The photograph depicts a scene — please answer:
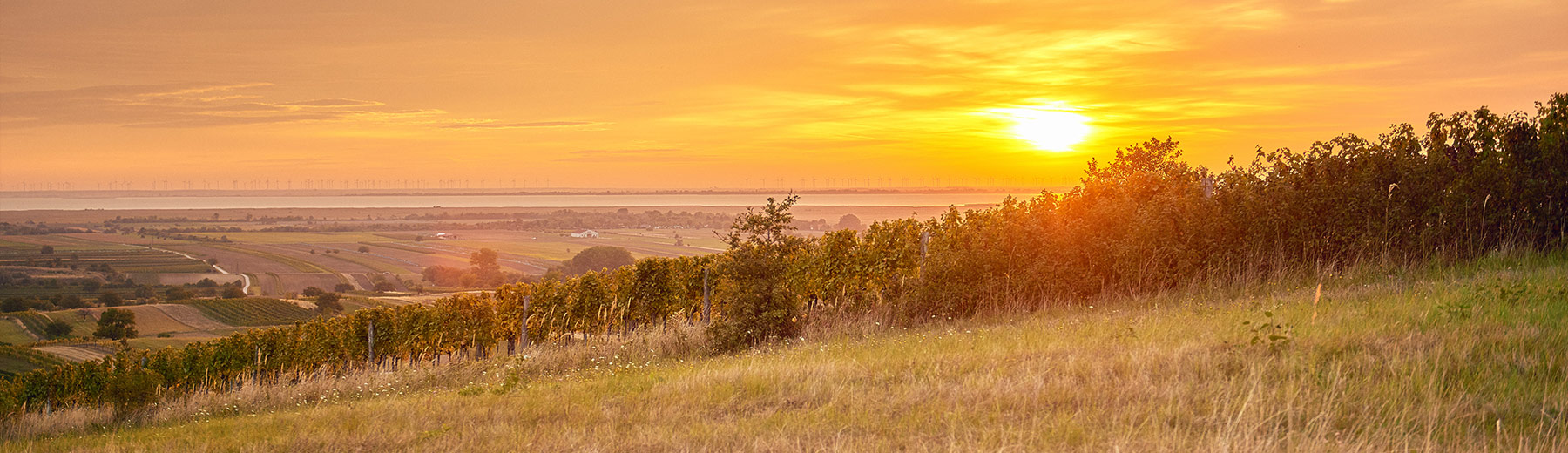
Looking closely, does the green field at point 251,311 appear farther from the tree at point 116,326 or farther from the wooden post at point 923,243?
the wooden post at point 923,243

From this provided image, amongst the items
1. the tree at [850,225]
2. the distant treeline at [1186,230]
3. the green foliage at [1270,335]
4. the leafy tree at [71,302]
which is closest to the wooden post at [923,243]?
the distant treeline at [1186,230]

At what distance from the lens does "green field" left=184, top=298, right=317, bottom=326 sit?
102m

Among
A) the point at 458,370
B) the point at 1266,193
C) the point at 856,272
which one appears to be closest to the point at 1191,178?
the point at 1266,193

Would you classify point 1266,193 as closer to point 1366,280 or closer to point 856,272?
point 1366,280

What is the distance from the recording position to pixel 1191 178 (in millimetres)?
13883

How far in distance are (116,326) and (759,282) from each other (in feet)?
336

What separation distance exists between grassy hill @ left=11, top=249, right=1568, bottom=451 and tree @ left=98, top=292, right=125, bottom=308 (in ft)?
413

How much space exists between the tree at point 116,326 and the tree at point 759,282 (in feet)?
324

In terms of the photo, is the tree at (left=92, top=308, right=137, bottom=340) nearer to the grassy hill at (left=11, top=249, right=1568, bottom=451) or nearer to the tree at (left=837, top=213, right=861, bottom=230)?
the tree at (left=837, top=213, right=861, bottom=230)

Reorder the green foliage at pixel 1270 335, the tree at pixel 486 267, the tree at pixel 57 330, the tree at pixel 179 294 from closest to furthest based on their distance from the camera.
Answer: the green foliage at pixel 1270 335, the tree at pixel 57 330, the tree at pixel 179 294, the tree at pixel 486 267

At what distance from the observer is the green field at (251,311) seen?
102 m

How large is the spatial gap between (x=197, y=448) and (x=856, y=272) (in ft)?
36.1

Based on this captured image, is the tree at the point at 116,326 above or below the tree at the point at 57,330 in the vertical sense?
above

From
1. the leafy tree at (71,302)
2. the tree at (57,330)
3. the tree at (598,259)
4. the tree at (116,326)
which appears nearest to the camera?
the tree at (116,326)
